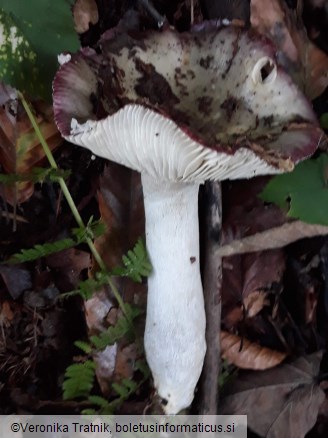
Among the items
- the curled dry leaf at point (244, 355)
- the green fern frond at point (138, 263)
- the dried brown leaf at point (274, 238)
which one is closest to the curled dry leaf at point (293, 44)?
the dried brown leaf at point (274, 238)

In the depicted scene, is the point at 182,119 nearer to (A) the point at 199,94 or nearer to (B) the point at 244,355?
(A) the point at 199,94

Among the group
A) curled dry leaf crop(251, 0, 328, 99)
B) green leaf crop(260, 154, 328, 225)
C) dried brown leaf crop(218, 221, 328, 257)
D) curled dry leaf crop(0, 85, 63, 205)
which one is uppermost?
curled dry leaf crop(251, 0, 328, 99)

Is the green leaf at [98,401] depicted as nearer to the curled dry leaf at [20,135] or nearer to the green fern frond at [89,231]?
the green fern frond at [89,231]

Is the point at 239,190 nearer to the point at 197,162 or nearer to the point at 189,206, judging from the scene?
the point at 189,206

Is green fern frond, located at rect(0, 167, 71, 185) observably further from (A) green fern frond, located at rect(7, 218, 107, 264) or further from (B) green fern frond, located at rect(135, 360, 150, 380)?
(B) green fern frond, located at rect(135, 360, 150, 380)

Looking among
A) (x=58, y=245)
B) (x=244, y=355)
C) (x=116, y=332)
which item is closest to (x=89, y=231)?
(x=58, y=245)

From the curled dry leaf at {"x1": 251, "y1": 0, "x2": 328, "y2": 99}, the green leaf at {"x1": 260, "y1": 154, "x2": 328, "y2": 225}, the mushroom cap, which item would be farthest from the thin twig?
the curled dry leaf at {"x1": 251, "y1": 0, "x2": 328, "y2": 99}
